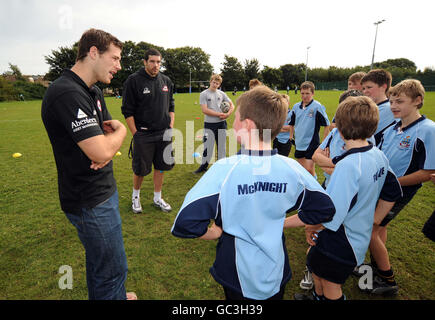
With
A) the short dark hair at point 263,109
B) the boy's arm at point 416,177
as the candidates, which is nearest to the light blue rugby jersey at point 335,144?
the boy's arm at point 416,177

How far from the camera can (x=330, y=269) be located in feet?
6.98

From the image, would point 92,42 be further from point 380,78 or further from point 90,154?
point 380,78

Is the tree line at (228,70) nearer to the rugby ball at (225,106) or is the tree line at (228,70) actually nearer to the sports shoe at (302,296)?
the rugby ball at (225,106)

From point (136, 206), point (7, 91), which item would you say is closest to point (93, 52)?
point (136, 206)

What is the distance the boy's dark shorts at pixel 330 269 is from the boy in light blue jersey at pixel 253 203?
0.75 metres

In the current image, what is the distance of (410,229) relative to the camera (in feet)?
13.4

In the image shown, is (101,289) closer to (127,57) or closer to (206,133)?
(206,133)

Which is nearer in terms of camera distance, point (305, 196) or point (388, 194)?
point (305, 196)

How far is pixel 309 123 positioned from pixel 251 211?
14.2 ft

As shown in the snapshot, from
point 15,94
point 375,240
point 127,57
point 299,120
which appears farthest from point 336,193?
point 127,57

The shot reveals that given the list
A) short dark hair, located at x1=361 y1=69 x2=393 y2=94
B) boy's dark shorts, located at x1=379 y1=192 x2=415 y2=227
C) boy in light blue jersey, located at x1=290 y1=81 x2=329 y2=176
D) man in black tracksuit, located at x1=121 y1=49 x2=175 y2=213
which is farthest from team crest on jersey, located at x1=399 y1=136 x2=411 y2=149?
man in black tracksuit, located at x1=121 y1=49 x2=175 y2=213

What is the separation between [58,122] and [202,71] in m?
95.3

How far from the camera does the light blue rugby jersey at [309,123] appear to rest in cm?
516

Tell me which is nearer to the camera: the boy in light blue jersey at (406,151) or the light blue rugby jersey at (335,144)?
the boy in light blue jersey at (406,151)
